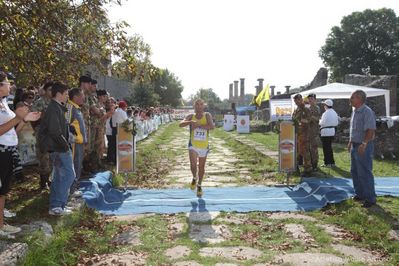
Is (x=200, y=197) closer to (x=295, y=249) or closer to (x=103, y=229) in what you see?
(x=103, y=229)

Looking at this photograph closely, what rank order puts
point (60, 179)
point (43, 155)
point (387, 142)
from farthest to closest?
point (387, 142) → point (43, 155) → point (60, 179)

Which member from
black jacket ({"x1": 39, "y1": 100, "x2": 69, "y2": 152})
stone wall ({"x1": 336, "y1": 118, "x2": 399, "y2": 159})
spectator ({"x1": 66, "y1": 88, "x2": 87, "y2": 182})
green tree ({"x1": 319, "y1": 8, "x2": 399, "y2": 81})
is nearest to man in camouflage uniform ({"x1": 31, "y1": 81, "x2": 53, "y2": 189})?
spectator ({"x1": 66, "y1": 88, "x2": 87, "y2": 182})

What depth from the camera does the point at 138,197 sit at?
7461 millimetres

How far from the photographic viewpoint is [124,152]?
823 cm

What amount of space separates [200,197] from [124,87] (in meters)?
34.6

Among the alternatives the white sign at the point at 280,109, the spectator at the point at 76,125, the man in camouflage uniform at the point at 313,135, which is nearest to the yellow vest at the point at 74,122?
the spectator at the point at 76,125

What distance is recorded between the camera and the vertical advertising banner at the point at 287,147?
846cm

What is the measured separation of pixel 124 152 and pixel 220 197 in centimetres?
215

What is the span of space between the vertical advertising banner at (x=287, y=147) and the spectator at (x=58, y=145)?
4382mm

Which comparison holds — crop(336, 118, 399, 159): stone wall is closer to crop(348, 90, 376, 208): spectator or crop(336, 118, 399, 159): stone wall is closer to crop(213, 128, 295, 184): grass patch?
crop(213, 128, 295, 184): grass patch

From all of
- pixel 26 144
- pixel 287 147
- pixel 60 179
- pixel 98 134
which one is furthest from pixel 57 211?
pixel 287 147

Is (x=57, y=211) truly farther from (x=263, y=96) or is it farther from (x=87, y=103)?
(x=263, y=96)

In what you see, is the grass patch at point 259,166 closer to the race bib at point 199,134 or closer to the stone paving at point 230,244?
the race bib at point 199,134

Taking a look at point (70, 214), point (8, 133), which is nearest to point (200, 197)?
point (70, 214)
